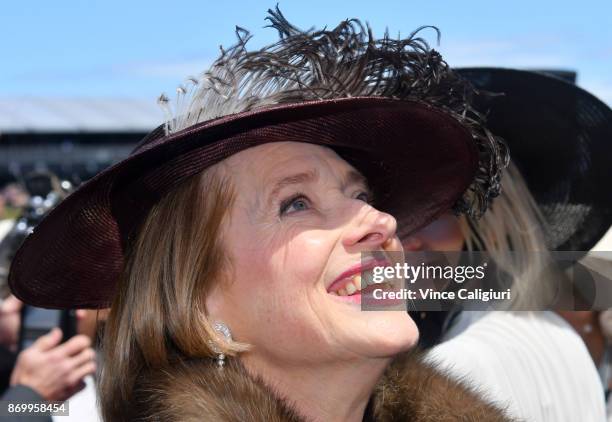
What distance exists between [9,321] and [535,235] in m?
2.23

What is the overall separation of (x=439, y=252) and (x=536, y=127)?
0.62m

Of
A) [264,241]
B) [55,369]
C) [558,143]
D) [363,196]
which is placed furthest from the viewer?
[55,369]

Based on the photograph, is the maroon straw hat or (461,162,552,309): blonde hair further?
(461,162,552,309): blonde hair

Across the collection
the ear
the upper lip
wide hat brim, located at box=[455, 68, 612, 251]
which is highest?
wide hat brim, located at box=[455, 68, 612, 251]

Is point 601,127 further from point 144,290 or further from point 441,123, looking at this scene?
point 144,290

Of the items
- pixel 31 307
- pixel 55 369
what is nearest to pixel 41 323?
pixel 31 307

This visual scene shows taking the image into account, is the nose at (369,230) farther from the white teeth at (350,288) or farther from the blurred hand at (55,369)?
the blurred hand at (55,369)

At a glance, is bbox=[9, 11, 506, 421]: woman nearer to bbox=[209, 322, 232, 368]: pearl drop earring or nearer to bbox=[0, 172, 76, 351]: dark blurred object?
bbox=[209, 322, 232, 368]: pearl drop earring

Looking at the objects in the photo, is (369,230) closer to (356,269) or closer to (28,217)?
(356,269)

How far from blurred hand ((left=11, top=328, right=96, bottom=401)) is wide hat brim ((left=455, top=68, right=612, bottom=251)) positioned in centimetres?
163

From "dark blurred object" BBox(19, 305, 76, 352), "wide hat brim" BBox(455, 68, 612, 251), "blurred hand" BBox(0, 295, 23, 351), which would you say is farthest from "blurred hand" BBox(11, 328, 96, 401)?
"wide hat brim" BBox(455, 68, 612, 251)

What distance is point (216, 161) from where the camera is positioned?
177cm

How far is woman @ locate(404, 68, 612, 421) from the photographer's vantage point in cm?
238

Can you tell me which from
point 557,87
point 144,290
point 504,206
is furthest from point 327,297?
point 557,87
